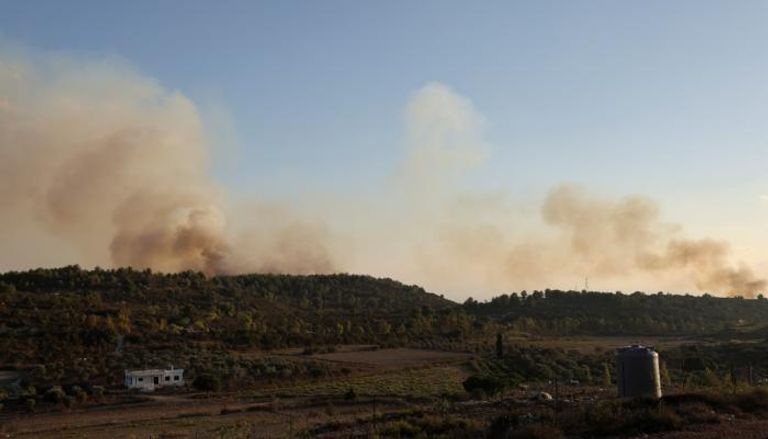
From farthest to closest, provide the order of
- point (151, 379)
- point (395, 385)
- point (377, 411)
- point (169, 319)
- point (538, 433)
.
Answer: point (169, 319), point (151, 379), point (395, 385), point (377, 411), point (538, 433)

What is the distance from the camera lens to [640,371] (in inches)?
1171

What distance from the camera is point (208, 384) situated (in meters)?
60.1

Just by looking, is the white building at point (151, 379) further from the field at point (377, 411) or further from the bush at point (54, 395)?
the bush at point (54, 395)

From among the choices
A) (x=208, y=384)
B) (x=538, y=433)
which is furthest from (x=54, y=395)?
(x=538, y=433)

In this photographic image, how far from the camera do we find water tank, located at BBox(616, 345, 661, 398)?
29703 millimetres

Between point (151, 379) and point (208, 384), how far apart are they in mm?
5500

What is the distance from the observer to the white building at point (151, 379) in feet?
198

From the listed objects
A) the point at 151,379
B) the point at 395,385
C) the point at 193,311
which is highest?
the point at 193,311

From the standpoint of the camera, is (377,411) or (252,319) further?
(252,319)

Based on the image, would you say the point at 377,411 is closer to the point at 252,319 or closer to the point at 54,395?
the point at 54,395

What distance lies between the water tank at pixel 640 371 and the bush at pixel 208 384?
3947 centimetres

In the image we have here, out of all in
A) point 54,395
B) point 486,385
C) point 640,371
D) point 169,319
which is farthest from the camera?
point 169,319

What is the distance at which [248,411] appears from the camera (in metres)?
45.2

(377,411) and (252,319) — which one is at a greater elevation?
(252,319)
